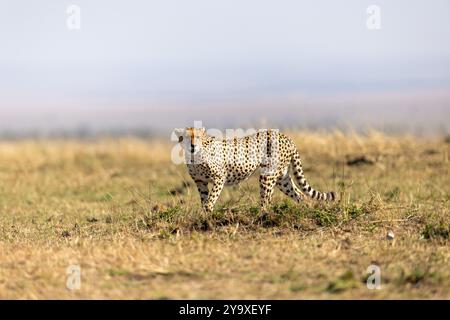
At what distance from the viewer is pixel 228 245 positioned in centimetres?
664

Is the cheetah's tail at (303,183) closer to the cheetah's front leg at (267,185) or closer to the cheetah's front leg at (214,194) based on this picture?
the cheetah's front leg at (267,185)

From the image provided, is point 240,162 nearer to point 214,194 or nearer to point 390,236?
point 214,194

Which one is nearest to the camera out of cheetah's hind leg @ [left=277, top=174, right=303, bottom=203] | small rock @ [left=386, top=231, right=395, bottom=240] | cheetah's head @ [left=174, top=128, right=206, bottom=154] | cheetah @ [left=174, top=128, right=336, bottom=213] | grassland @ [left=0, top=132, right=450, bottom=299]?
grassland @ [left=0, top=132, right=450, bottom=299]

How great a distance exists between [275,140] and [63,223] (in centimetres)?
250

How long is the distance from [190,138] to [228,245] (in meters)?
1.69

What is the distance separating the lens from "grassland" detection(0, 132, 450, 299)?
5.53 metres

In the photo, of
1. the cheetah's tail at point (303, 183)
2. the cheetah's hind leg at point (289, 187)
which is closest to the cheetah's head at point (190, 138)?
the cheetah's hind leg at point (289, 187)

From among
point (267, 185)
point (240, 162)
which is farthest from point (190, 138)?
point (267, 185)

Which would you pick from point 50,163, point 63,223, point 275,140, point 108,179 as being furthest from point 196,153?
point 50,163

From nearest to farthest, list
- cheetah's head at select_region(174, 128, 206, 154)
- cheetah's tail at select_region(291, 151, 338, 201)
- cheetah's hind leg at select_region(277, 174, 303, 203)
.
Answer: cheetah's head at select_region(174, 128, 206, 154) → cheetah's tail at select_region(291, 151, 338, 201) → cheetah's hind leg at select_region(277, 174, 303, 203)

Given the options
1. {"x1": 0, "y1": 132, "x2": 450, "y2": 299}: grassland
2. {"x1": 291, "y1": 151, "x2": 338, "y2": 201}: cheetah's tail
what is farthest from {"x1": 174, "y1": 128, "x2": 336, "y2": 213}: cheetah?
{"x1": 0, "y1": 132, "x2": 450, "y2": 299}: grassland

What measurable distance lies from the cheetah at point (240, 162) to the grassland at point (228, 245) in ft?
0.75

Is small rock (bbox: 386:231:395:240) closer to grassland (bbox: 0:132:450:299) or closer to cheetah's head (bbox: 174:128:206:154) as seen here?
grassland (bbox: 0:132:450:299)
